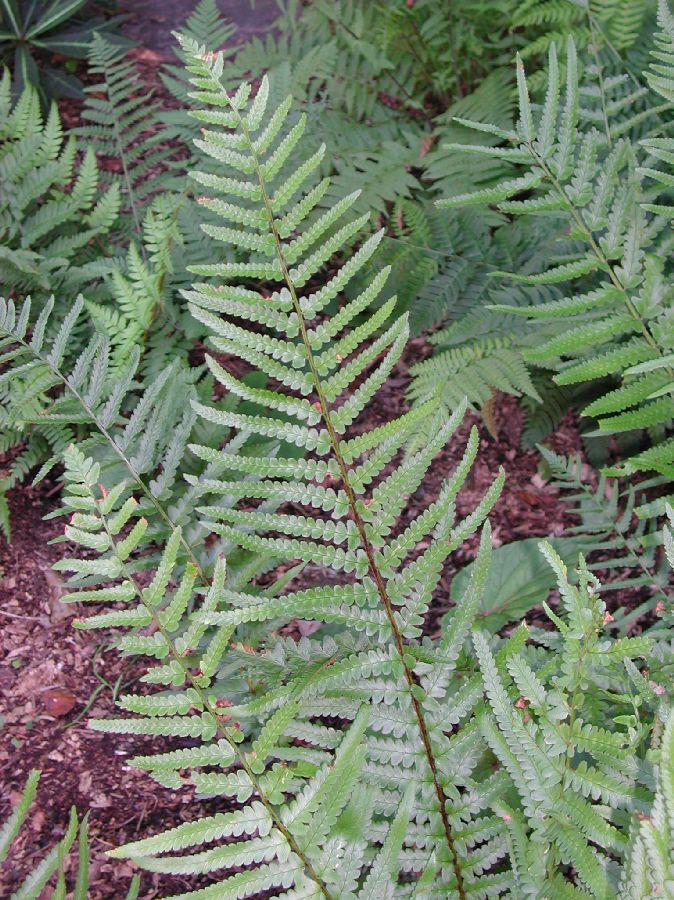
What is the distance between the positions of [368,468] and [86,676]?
139 centimetres

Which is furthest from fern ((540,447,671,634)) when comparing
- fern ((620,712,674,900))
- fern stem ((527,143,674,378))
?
fern ((620,712,674,900))

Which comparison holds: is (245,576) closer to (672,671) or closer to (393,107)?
(672,671)

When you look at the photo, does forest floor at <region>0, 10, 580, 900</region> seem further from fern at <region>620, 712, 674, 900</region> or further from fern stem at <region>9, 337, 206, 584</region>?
fern at <region>620, 712, 674, 900</region>

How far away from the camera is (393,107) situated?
143 inches

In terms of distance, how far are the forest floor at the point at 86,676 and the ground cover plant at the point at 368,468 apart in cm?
2

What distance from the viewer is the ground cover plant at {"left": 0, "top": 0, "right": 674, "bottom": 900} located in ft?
4.32

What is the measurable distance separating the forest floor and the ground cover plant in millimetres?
17

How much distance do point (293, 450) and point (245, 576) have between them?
83 centimetres

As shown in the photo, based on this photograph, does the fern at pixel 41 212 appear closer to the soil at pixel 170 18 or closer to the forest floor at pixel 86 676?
the forest floor at pixel 86 676

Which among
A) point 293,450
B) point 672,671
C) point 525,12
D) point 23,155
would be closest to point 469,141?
point 525,12

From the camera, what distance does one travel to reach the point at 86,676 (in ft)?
7.70

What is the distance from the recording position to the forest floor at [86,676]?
2.06 meters

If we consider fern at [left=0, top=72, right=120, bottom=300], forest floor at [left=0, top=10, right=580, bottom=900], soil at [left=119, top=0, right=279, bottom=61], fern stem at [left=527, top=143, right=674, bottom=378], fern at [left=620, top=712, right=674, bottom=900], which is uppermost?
soil at [left=119, top=0, right=279, bottom=61]

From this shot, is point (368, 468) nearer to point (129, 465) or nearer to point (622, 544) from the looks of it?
point (129, 465)
